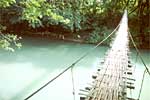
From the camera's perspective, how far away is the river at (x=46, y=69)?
16.1 ft

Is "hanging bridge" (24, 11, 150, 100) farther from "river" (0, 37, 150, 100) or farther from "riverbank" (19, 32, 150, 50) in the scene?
"riverbank" (19, 32, 150, 50)

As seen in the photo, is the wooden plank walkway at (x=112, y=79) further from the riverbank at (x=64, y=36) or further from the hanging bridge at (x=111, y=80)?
the riverbank at (x=64, y=36)

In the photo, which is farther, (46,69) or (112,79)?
(46,69)

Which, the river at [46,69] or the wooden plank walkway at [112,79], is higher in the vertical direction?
the wooden plank walkway at [112,79]

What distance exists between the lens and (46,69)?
609 centimetres

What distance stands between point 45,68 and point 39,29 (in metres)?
3.19

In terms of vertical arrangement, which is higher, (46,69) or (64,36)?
(64,36)

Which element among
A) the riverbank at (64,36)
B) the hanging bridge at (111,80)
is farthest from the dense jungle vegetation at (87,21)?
the hanging bridge at (111,80)

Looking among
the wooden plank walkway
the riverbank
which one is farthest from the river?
the wooden plank walkway

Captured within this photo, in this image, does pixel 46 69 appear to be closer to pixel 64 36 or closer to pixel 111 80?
pixel 64 36

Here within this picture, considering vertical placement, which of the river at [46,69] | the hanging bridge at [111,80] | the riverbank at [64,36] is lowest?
the river at [46,69]

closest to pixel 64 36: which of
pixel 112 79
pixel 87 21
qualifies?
pixel 87 21

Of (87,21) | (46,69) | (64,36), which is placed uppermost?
(87,21)

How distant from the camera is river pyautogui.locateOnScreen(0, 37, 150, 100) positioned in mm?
4922
